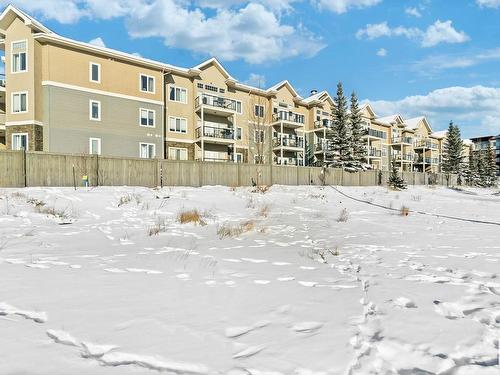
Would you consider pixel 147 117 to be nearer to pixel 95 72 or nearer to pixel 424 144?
pixel 95 72

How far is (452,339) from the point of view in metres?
2.67

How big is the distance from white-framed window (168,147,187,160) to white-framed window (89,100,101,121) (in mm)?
7027

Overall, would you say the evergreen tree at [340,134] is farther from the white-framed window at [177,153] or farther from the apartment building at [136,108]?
the white-framed window at [177,153]

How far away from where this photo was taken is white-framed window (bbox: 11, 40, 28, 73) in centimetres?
2470

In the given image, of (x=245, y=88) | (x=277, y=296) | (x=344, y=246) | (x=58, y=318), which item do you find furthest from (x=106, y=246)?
(x=245, y=88)

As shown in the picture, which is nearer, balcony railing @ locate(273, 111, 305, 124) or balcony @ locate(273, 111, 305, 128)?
balcony @ locate(273, 111, 305, 128)

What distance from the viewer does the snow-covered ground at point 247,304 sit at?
236 centimetres

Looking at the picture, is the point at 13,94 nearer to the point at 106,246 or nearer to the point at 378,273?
the point at 106,246

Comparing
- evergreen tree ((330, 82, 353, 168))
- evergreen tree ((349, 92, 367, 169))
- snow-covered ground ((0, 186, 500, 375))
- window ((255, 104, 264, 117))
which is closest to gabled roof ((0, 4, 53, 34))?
window ((255, 104, 264, 117))

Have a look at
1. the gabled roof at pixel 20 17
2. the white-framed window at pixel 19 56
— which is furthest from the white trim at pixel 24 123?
the gabled roof at pixel 20 17

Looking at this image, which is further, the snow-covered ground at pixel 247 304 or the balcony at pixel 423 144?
the balcony at pixel 423 144

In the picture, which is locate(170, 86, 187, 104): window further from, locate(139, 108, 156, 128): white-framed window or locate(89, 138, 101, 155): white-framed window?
locate(89, 138, 101, 155): white-framed window

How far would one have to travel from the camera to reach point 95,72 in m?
26.9

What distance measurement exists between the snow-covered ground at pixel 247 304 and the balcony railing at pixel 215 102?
88.6ft
